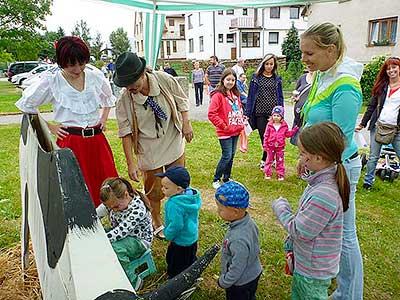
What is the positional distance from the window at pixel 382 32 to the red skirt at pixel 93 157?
700 inches

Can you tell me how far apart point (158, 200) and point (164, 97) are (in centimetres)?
105

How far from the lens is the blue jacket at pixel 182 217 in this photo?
2.69 m

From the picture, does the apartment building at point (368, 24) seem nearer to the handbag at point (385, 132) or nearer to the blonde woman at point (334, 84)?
the handbag at point (385, 132)

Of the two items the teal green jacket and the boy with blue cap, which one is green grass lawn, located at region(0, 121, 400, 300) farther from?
the teal green jacket

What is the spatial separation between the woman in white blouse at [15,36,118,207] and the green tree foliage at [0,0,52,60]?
1207 inches

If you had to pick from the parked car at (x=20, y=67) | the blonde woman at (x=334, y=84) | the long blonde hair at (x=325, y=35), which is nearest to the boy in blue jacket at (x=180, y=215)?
the blonde woman at (x=334, y=84)

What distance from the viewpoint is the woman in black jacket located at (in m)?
4.77

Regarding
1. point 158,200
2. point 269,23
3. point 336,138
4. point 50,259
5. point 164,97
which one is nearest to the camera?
point 50,259

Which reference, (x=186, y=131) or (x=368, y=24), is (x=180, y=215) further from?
(x=368, y=24)

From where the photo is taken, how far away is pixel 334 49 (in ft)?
7.11

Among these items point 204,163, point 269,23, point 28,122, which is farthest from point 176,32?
point 28,122

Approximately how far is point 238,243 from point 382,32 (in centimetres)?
1930

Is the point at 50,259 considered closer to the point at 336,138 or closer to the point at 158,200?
the point at 336,138

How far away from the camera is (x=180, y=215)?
2.70 m
